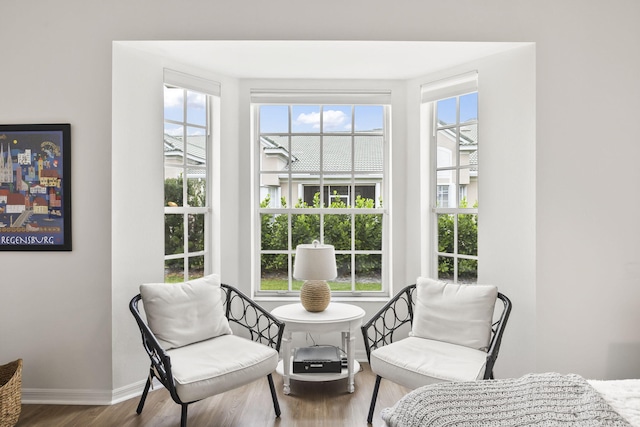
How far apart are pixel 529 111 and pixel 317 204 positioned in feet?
6.24

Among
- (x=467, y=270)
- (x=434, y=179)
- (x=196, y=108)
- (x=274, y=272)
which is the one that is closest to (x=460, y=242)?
(x=467, y=270)

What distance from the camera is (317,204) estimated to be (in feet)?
13.4

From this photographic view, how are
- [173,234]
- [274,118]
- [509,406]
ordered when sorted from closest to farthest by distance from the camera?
[509,406] → [173,234] → [274,118]

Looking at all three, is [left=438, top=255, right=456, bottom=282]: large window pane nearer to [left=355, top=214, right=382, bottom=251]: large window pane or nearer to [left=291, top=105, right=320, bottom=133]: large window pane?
[left=355, top=214, right=382, bottom=251]: large window pane

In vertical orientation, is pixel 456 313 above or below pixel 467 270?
below

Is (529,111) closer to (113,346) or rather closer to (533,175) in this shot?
(533,175)

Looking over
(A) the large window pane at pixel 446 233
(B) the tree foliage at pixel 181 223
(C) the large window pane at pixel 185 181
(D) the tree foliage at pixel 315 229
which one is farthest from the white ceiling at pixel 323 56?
(A) the large window pane at pixel 446 233

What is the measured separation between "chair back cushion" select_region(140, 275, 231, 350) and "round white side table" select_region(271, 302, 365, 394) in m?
0.45

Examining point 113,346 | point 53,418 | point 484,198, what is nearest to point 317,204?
point 484,198

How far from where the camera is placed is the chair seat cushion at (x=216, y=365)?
2443mm

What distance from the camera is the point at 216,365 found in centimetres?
259

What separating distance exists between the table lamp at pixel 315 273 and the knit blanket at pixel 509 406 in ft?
5.25

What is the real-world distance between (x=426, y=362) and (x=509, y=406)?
3.32 feet

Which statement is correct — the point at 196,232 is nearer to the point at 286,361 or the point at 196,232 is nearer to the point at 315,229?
the point at 315,229
